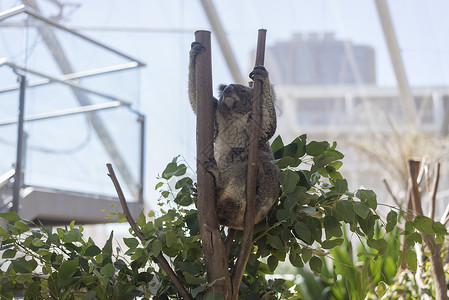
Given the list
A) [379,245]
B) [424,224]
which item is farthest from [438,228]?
[379,245]

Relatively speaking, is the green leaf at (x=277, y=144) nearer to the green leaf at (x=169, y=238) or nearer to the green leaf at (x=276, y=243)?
the green leaf at (x=276, y=243)

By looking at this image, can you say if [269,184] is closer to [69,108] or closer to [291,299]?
[291,299]

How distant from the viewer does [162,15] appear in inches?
301

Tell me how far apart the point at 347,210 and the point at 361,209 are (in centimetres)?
4

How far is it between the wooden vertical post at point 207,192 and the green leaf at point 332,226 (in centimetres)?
28

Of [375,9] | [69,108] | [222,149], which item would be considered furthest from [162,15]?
[222,149]

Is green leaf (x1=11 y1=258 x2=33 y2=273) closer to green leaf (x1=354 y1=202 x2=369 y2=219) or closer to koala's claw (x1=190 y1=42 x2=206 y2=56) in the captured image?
koala's claw (x1=190 y1=42 x2=206 y2=56)

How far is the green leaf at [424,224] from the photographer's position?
137 centimetres

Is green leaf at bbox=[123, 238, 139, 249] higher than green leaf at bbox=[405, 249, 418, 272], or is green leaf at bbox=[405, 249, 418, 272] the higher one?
green leaf at bbox=[123, 238, 139, 249]

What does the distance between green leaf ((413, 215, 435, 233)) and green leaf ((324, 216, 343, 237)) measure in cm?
19

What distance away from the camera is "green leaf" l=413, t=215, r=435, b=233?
54.0 inches

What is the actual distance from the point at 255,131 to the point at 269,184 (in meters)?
0.21

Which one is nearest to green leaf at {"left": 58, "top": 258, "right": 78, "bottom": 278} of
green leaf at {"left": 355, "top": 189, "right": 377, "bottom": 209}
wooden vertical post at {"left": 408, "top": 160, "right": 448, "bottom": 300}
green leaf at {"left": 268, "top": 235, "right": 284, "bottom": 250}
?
green leaf at {"left": 268, "top": 235, "right": 284, "bottom": 250}

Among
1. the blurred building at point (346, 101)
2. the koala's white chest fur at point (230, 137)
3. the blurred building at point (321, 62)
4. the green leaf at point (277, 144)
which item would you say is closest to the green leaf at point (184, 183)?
the koala's white chest fur at point (230, 137)
